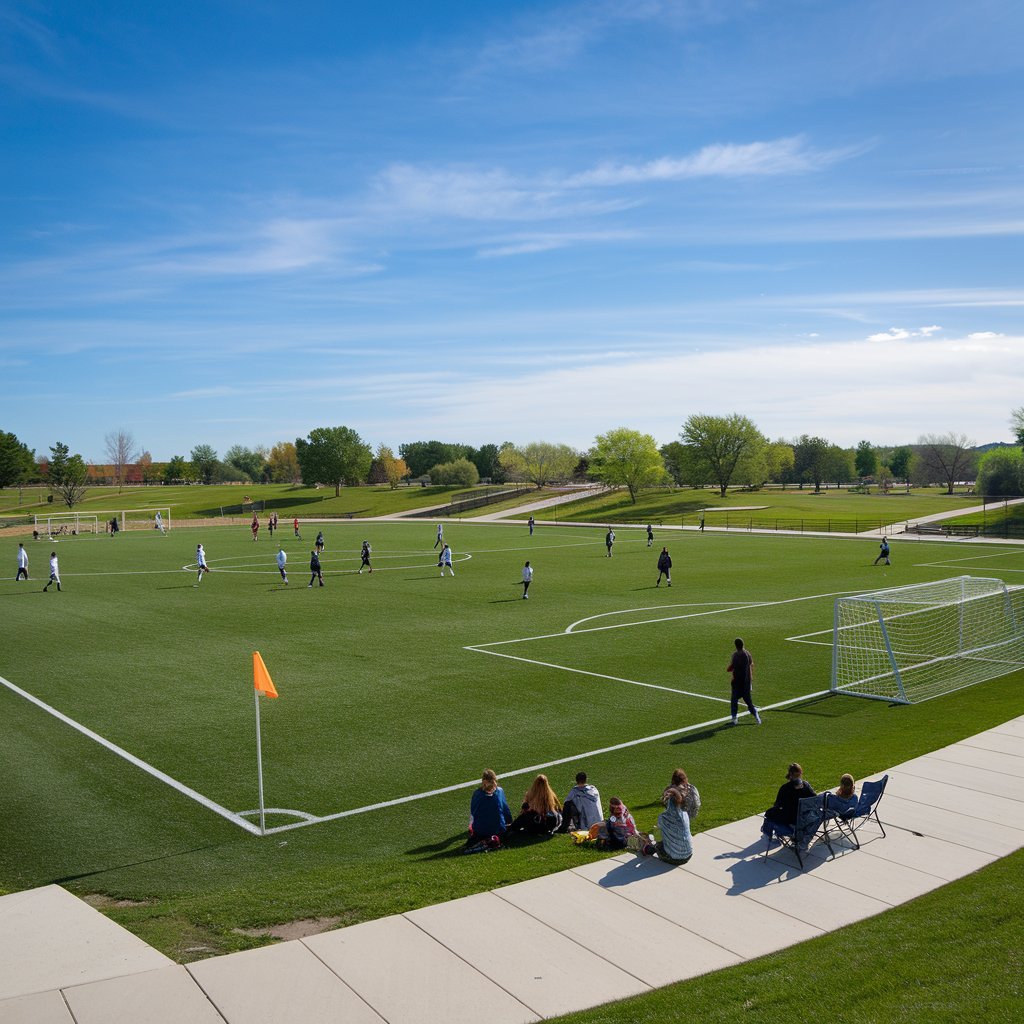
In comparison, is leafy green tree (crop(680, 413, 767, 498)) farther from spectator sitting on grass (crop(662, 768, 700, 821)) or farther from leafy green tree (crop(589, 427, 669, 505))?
spectator sitting on grass (crop(662, 768, 700, 821))

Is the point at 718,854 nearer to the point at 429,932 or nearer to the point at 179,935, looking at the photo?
the point at 429,932

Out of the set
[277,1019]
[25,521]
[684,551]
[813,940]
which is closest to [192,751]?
[277,1019]

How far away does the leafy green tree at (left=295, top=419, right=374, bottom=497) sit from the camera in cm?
15188

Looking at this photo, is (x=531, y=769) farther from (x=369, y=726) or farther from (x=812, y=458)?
(x=812, y=458)

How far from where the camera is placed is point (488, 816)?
454 inches

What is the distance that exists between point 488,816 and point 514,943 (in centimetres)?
306

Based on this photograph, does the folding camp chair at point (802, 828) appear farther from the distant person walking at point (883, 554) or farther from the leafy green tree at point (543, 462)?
the leafy green tree at point (543, 462)

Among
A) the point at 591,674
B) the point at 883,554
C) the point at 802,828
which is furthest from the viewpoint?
the point at 883,554

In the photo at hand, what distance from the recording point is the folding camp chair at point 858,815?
11047mm

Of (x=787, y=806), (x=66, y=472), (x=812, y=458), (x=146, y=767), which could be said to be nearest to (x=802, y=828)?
(x=787, y=806)

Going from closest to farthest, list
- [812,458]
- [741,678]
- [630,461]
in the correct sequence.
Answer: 1. [741,678]
2. [630,461]
3. [812,458]

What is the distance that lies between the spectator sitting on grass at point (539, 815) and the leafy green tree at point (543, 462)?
142 m

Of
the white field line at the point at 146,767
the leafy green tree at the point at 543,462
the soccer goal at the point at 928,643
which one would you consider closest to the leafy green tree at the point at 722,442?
the leafy green tree at the point at 543,462

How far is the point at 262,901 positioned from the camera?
9859 millimetres
